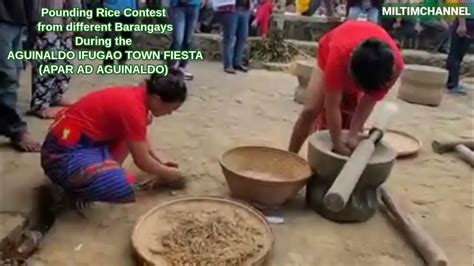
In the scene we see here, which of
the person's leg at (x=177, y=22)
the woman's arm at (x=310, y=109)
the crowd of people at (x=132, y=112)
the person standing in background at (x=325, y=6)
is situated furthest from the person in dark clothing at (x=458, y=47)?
the woman's arm at (x=310, y=109)

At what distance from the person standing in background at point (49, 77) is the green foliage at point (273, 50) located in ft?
10.4

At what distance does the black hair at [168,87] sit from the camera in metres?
2.39

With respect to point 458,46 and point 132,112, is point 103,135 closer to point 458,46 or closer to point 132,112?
point 132,112

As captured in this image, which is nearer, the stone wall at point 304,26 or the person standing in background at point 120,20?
the person standing in background at point 120,20

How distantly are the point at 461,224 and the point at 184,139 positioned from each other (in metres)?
1.68

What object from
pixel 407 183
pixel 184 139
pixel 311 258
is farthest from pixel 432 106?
pixel 311 258

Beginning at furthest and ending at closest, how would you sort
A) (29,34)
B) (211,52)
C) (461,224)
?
(211,52)
(29,34)
(461,224)

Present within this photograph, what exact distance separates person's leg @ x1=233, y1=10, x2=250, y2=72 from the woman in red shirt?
2.95m

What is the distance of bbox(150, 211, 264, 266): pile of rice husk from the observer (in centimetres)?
214

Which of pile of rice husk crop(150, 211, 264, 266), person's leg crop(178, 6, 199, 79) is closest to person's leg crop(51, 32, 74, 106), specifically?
person's leg crop(178, 6, 199, 79)

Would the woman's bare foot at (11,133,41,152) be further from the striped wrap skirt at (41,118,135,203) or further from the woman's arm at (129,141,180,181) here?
the woman's arm at (129,141,180,181)

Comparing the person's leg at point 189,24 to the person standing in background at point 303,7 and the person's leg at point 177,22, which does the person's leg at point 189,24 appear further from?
the person standing in background at point 303,7

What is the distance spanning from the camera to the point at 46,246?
7.41 ft

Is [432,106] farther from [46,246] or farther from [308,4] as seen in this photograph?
[46,246]
